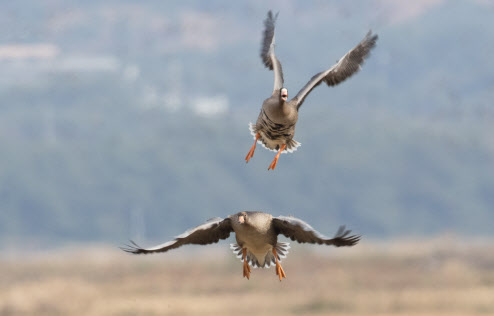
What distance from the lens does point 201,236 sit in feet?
32.6

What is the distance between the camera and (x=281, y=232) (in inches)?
391

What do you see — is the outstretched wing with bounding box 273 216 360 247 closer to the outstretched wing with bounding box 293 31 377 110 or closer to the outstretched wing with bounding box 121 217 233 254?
the outstretched wing with bounding box 121 217 233 254

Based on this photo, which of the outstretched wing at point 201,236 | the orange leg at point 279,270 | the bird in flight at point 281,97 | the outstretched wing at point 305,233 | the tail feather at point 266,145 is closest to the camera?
the outstretched wing at point 305,233

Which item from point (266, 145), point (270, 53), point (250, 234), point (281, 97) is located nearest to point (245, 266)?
point (250, 234)

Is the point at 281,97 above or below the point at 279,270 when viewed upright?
above

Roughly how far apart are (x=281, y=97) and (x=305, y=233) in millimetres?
1651

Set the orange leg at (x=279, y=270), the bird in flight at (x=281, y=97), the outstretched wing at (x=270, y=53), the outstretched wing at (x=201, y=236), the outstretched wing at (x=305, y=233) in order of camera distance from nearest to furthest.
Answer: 1. the outstretched wing at (x=305, y=233)
2. the outstretched wing at (x=201, y=236)
3. the orange leg at (x=279, y=270)
4. the bird in flight at (x=281, y=97)
5. the outstretched wing at (x=270, y=53)

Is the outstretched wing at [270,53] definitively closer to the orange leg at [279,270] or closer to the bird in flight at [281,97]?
the bird in flight at [281,97]

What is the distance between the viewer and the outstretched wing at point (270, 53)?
11281mm

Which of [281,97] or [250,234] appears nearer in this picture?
[250,234]

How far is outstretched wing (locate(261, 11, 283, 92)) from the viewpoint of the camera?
11281 millimetres

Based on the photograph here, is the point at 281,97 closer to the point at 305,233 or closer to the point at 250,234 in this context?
the point at 250,234

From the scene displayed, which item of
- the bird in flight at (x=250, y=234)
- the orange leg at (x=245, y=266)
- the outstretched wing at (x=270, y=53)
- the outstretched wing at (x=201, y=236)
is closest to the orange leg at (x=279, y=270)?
the bird in flight at (x=250, y=234)

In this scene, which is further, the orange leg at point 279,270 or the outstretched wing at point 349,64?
the outstretched wing at point 349,64
